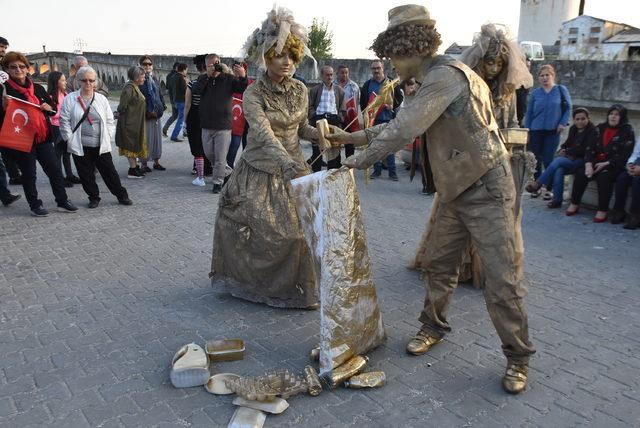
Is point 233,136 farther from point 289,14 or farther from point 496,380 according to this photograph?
point 496,380

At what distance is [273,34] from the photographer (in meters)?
3.99

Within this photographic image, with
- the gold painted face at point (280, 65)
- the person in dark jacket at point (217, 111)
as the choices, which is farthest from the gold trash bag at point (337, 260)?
the person in dark jacket at point (217, 111)

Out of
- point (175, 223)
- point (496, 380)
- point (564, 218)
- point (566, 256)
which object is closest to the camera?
point (496, 380)

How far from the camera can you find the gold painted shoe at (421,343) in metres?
3.66

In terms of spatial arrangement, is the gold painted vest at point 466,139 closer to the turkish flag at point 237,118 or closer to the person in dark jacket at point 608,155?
the person in dark jacket at point 608,155

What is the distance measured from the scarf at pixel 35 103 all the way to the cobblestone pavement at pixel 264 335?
3.82 ft

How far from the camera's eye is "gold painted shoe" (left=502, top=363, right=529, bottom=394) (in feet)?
10.5

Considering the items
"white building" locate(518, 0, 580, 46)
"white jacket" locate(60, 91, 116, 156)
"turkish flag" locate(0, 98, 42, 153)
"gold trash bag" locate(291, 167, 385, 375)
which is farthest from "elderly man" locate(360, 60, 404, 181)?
"white building" locate(518, 0, 580, 46)

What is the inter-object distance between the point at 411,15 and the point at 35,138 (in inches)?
222

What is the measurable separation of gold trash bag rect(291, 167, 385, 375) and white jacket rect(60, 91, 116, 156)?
190 inches

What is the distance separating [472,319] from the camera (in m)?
4.25

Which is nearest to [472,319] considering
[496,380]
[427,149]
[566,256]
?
[496,380]

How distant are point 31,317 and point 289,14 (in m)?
3.06

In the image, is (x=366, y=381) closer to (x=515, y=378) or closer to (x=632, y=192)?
(x=515, y=378)
